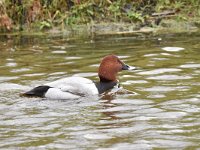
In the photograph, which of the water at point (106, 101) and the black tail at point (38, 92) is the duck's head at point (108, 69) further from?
the black tail at point (38, 92)

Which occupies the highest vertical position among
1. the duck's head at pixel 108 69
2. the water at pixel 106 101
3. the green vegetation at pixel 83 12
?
the green vegetation at pixel 83 12

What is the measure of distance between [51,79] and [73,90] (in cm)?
159

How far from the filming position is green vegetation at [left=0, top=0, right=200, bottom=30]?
16328 millimetres

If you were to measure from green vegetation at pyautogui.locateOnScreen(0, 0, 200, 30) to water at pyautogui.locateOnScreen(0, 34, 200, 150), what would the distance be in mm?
1257

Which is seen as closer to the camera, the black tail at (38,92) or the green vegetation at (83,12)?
the black tail at (38,92)

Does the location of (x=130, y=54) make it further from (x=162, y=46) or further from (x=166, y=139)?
(x=166, y=139)

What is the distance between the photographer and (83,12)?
54.5ft

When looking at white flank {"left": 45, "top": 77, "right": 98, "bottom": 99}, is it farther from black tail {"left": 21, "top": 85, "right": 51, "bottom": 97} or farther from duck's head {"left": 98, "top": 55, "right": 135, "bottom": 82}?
duck's head {"left": 98, "top": 55, "right": 135, "bottom": 82}

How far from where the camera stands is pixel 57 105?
9.10 metres

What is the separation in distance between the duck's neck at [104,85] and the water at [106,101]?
0.17 metres

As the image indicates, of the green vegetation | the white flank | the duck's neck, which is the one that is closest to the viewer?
the white flank

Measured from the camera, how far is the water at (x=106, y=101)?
7.14 m

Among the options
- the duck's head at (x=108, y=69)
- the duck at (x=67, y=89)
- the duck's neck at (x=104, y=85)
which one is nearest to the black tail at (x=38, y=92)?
the duck at (x=67, y=89)

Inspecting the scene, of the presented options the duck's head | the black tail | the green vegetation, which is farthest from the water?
the green vegetation
